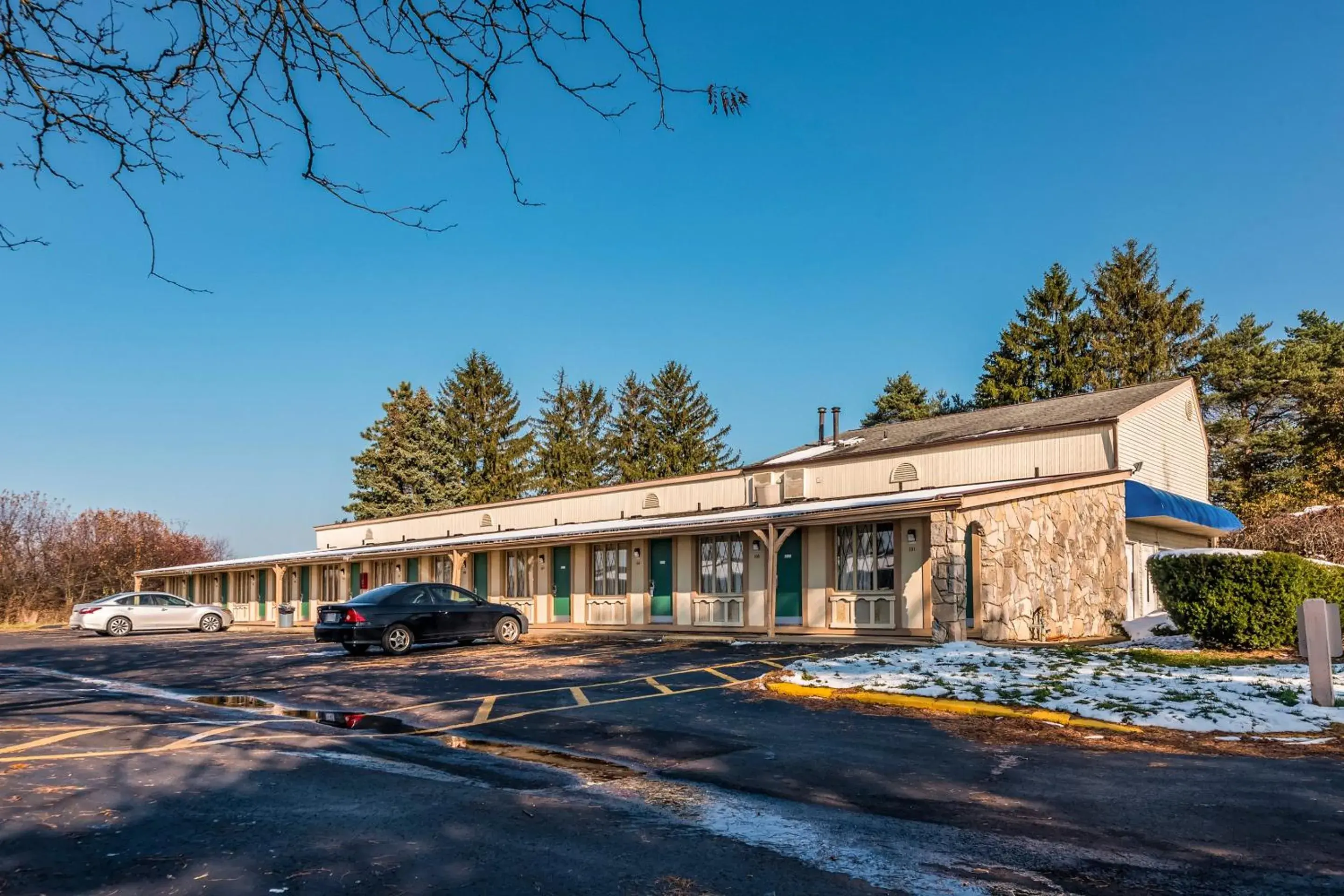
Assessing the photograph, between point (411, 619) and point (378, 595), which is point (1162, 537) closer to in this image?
point (411, 619)

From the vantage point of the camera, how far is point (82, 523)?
5012cm

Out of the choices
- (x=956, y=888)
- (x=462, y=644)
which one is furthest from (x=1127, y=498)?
(x=956, y=888)

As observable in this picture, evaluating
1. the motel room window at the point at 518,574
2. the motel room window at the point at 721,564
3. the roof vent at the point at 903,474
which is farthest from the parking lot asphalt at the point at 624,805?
the motel room window at the point at 518,574

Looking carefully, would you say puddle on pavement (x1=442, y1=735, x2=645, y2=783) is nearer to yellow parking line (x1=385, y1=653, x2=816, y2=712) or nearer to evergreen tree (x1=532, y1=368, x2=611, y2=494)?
yellow parking line (x1=385, y1=653, x2=816, y2=712)

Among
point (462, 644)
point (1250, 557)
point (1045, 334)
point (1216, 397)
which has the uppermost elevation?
point (1045, 334)

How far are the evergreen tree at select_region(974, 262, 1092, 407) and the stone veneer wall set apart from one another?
3243 centimetres

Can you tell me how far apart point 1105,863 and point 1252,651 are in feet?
41.4

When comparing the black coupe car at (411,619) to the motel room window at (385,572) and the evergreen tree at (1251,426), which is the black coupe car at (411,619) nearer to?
the motel room window at (385,572)

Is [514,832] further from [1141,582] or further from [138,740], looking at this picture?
[1141,582]

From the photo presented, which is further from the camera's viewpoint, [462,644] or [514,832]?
[462,644]

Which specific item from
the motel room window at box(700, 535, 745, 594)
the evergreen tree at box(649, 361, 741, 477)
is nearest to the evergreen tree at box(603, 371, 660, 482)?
the evergreen tree at box(649, 361, 741, 477)

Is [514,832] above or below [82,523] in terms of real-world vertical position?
below

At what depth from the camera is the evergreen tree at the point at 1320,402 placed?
38.0 meters

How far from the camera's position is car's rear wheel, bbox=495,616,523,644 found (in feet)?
70.0
